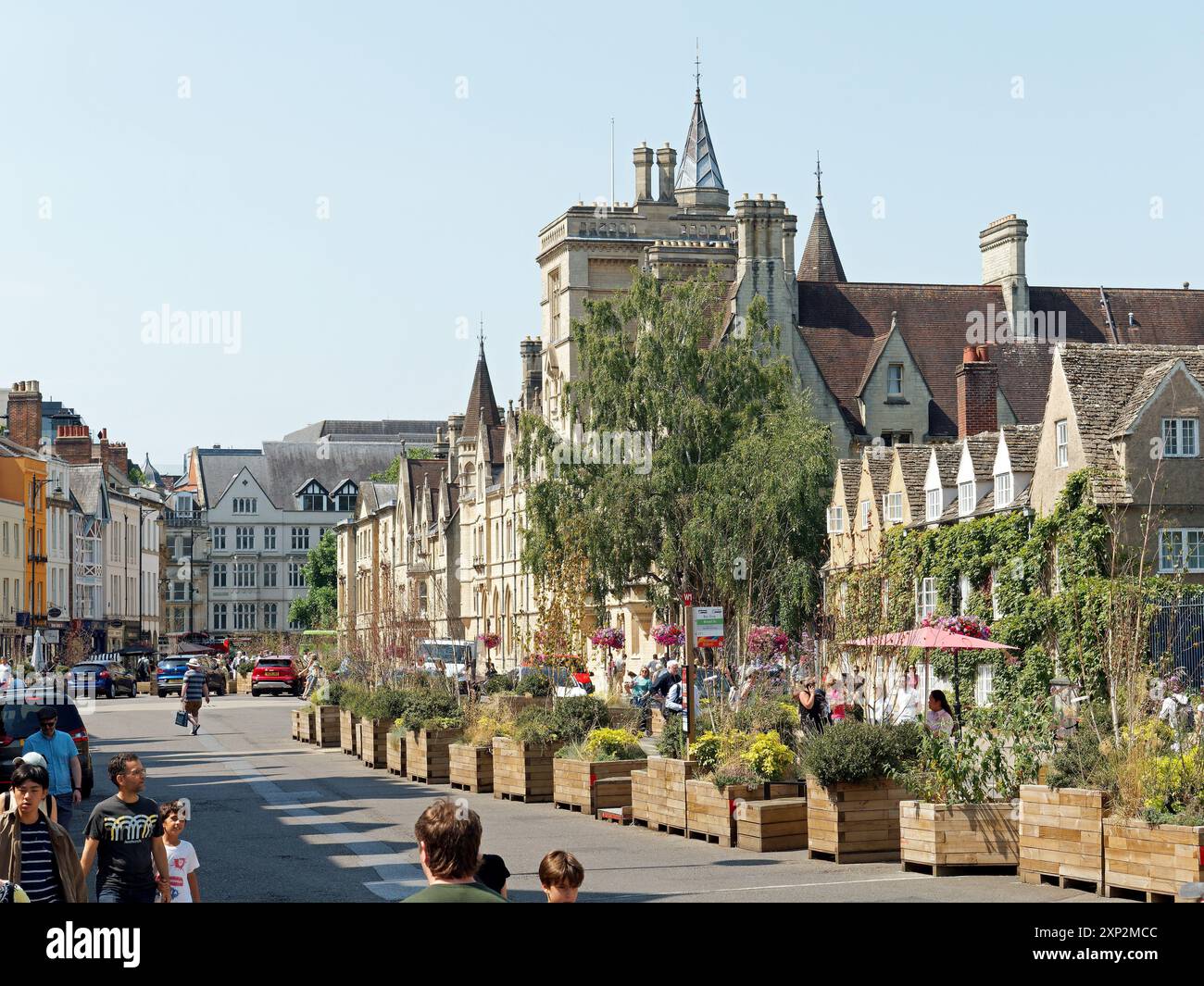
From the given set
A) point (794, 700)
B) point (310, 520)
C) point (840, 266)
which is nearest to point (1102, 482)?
point (794, 700)

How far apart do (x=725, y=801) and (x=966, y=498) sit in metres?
24.2

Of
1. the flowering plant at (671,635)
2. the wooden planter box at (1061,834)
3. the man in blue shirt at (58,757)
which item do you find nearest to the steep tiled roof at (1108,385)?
the flowering plant at (671,635)

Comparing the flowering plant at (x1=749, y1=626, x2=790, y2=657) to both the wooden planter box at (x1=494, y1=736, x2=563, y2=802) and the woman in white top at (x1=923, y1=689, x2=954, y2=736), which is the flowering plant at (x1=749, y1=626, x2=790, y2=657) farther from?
the woman in white top at (x1=923, y1=689, x2=954, y2=736)

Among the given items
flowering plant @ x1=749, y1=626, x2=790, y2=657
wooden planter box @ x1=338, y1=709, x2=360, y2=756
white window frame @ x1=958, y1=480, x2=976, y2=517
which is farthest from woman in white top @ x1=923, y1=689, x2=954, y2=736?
white window frame @ x1=958, y1=480, x2=976, y2=517

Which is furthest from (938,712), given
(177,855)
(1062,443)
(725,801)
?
(1062,443)

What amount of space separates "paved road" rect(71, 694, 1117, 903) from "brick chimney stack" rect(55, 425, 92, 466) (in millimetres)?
79664

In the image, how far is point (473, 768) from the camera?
26.0m

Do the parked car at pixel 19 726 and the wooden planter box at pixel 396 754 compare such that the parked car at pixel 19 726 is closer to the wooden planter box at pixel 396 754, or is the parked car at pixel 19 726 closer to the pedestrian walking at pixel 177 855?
the wooden planter box at pixel 396 754

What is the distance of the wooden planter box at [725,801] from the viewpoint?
18594 mm

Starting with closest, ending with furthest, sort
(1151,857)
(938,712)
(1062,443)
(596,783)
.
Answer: (1151,857), (938,712), (596,783), (1062,443)

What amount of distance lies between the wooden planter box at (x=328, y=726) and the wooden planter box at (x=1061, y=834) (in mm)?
Result: 23305

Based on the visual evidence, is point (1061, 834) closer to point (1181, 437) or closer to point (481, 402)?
point (1181, 437)

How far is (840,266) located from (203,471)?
78631 mm
